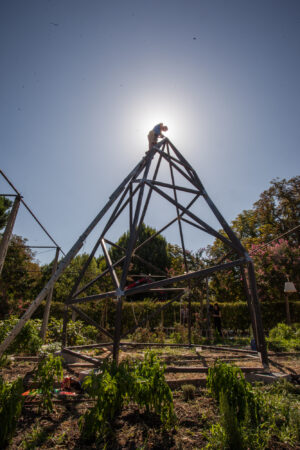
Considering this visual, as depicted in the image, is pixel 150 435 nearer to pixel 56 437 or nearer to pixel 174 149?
pixel 56 437

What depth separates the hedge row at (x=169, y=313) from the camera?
43.9ft

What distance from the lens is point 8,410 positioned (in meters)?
2.14

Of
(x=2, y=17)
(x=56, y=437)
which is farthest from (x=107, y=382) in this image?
(x=2, y=17)

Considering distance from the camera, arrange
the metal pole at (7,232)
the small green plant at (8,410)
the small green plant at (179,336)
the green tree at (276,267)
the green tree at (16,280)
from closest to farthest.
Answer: the small green plant at (8,410)
the metal pole at (7,232)
the small green plant at (179,336)
the green tree at (16,280)
the green tree at (276,267)

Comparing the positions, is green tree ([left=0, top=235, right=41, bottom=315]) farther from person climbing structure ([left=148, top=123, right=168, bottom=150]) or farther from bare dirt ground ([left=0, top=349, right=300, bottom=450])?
bare dirt ground ([left=0, top=349, right=300, bottom=450])

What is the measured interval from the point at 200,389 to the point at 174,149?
5.41 metres

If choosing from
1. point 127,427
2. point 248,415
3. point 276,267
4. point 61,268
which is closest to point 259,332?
point 248,415

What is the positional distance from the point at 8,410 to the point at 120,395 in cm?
104

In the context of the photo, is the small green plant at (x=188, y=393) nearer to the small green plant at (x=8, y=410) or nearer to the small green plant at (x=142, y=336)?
the small green plant at (x=8, y=410)

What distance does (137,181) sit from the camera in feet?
19.5

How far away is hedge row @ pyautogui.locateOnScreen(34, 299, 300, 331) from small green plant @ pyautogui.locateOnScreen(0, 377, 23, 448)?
34.3ft

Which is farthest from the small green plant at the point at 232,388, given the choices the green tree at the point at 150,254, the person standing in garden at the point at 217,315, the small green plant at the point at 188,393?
the green tree at the point at 150,254

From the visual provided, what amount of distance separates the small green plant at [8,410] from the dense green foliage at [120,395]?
0.61 meters

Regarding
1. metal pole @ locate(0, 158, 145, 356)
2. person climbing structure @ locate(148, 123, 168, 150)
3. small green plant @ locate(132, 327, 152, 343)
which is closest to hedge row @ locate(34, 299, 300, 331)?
small green plant @ locate(132, 327, 152, 343)
